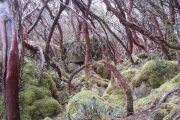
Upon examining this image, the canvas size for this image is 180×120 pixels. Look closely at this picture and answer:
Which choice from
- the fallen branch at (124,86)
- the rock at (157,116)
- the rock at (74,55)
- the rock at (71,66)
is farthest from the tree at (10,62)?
the rock at (74,55)

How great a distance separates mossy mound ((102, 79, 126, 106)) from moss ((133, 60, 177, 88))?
0.37 metres

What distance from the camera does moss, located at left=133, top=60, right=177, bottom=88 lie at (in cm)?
743

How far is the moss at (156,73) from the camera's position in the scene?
743 cm

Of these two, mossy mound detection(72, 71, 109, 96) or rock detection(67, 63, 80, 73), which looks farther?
rock detection(67, 63, 80, 73)

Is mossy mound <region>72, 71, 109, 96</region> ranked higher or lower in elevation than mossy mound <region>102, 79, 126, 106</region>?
higher

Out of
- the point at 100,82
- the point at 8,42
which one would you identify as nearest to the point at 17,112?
the point at 8,42

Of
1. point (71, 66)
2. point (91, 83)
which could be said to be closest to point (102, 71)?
point (91, 83)

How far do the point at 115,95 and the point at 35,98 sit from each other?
168 centimetres

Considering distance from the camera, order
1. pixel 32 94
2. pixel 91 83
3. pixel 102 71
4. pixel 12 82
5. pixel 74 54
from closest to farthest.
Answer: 1. pixel 12 82
2. pixel 32 94
3. pixel 91 83
4. pixel 102 71
5. pixel 74 54

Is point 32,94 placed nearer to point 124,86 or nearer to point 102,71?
point 124,86

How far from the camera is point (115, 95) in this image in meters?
7.55

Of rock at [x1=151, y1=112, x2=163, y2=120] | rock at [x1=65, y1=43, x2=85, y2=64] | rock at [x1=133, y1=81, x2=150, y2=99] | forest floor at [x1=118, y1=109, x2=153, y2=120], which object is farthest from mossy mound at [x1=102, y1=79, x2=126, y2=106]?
rock at [x1=65, y1=43, x2=85, y2=64]

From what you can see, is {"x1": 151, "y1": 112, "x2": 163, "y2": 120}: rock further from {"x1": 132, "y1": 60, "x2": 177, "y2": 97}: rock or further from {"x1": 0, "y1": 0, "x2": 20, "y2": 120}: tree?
{"x1": 132, "y1": 60, "x2": 177, "y2": 97}: rock

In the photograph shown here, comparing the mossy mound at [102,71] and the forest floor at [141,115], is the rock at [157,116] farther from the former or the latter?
the mossy mound at [102,71]
